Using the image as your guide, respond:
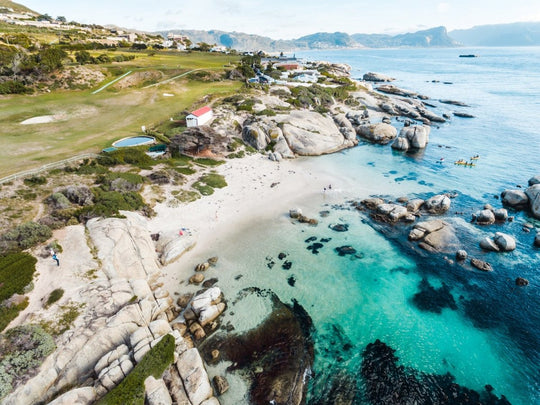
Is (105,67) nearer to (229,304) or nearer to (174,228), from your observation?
(174,228)

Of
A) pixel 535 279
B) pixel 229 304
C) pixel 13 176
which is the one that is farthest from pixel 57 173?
pixel 535 279

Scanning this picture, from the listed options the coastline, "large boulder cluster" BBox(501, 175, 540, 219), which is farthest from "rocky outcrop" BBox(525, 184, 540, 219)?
the coastline

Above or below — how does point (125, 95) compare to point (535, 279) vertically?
above

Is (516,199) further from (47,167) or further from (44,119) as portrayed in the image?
(44,119)

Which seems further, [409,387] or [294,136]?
[294,136]

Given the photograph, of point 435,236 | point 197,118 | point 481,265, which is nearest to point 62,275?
point 197,118

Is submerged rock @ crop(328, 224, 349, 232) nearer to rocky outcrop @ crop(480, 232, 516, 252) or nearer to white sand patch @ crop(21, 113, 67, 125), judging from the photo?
rocky outcrop @ crop(480, 232, 516, 252)
